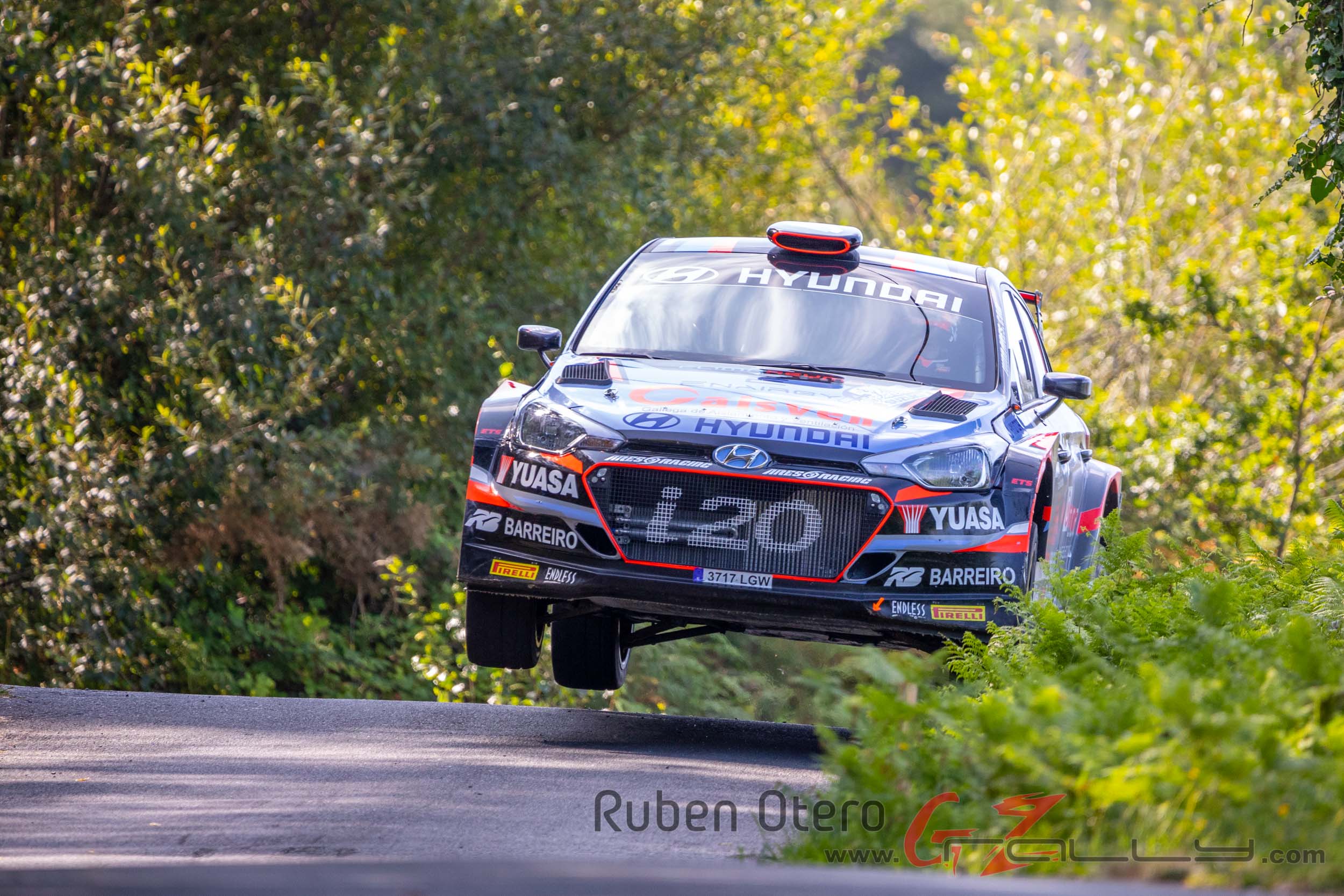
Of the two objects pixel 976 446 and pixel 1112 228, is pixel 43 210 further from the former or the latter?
pixel 1112 228

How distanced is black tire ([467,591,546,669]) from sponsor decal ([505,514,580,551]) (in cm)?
55

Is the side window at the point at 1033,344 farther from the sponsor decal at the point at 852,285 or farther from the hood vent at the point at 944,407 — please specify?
the hood vent at the point at 944,407

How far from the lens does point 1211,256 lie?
20594 millimetres

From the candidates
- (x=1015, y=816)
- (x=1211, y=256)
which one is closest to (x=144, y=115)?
(x=1015, y=816)

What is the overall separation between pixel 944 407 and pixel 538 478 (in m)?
1.69

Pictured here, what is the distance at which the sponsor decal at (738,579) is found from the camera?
6469 mm

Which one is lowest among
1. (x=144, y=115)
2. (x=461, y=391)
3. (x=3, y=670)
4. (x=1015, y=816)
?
(x=3, y=670)

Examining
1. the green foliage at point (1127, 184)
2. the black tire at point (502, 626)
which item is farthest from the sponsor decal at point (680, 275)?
the green foliage at point (1127, 184)

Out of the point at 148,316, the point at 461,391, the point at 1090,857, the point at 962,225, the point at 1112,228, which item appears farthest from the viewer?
the point at 962,225

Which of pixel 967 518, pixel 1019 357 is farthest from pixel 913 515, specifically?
pixel 1019 357

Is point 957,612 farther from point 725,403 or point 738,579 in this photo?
point 725,403

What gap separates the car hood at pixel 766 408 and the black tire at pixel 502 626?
94cm

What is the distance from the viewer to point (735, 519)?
6.48 metres

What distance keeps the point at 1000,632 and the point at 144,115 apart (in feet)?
30.9
